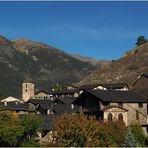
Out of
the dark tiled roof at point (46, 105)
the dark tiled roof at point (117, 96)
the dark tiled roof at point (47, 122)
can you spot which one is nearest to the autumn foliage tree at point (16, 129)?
the dark tiled roof at point (47, 122)

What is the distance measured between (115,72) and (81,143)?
11463cm

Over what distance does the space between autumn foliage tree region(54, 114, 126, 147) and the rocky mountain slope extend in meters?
87.4

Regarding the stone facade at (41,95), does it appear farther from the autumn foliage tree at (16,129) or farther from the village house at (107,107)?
the autumn foliage tree at (16,129)

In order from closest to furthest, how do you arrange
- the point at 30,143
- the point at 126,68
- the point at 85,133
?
1. the point at 85,133
2. the point at 30,143
3. the point at 126,68

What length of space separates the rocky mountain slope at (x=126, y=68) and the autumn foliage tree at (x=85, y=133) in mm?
87400

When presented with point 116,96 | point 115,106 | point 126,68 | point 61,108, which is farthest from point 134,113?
point 126,68

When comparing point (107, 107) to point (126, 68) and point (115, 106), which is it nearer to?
point (115, 106)

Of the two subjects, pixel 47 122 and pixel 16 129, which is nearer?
pixel 16 129

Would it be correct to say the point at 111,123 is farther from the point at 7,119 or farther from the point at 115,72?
the point at 115,72

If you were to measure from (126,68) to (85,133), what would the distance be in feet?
371

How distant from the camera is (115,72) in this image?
162 metres

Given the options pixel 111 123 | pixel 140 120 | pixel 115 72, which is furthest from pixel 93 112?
pixel 115 72

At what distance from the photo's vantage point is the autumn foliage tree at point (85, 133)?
49.0 metres

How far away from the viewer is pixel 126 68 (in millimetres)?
161125
